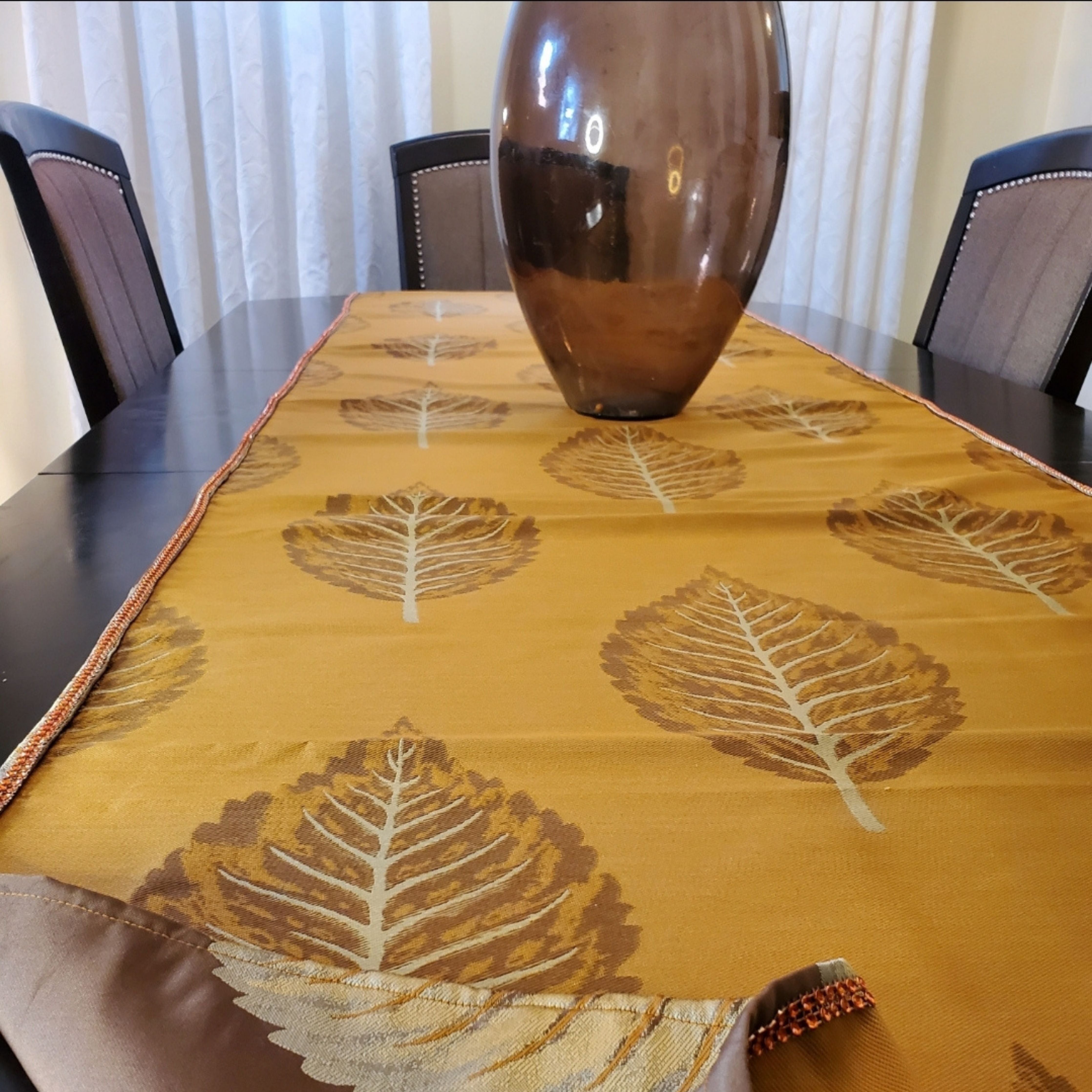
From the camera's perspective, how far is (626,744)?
0.38 meters

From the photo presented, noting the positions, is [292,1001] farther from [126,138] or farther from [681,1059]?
[126,138]

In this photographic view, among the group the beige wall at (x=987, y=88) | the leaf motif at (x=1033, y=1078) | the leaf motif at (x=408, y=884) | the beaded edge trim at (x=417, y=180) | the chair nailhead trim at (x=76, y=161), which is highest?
the beige wall at (x=987, y=88)

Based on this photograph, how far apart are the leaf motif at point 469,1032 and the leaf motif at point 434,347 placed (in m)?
0.87

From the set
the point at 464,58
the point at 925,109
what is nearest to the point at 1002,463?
the point at 464,58

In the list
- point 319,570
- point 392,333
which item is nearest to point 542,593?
point 319,570

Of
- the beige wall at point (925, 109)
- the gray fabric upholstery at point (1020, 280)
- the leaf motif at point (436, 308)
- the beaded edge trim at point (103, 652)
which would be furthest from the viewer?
the beige wall at point (925, 109)

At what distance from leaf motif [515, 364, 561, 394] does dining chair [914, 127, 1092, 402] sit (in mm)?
557

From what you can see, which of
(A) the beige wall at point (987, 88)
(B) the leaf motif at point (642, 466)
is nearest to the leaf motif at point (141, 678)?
(B) the leaf motif at point (642, 466)

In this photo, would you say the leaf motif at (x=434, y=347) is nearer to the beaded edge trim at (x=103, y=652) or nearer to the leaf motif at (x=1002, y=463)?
the beaded edge trim at (x=103, y=652)

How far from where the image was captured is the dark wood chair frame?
6.15 feet

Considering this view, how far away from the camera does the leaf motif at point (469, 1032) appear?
224 mm

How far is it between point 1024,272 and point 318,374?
88cm

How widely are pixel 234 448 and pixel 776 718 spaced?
50 cm

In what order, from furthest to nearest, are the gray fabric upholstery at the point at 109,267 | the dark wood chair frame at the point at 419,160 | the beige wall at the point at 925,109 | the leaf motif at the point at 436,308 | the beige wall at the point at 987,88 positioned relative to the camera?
1. the beige wall at the point at 987,88
2. the beige wall at the point at 925,109
3. the dark wood chair frame at the point at 419,160
4. the leaf motif at the point at 436,308
5. the gray fabric upholstery at the point at 109,267
